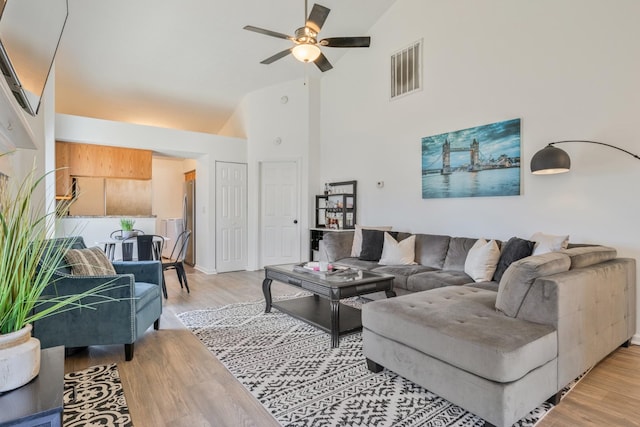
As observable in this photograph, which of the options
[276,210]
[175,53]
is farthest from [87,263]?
[276,210]

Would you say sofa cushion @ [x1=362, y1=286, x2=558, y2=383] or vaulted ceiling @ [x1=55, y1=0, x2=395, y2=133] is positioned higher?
vaulted ceiling @ [x1=55, y1=0, x2=395, y2=133]

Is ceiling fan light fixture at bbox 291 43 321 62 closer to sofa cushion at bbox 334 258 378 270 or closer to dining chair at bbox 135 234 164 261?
sofa cushion at bbox 334 258 378 270

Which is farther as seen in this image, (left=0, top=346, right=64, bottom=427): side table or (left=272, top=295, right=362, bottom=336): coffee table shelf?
(left=272, top=295, right=362, bottom=336): coffee table shelf

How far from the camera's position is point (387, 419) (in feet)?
6.15

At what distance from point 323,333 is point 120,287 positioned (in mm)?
1744

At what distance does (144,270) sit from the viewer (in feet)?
10.9

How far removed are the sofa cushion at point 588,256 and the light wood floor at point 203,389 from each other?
779mm

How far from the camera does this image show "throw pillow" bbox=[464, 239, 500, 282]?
335 centimetres

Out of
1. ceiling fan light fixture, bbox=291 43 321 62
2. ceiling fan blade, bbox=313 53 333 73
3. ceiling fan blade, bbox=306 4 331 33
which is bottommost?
ceiling fan light fixture, bbox=291 43 321 62

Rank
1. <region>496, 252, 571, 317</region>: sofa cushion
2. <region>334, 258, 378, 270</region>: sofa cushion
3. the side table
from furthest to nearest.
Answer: <region>334, 258, 378, 270</region>: sofa cushion → <region>496, 252, 571, 317</region>: sofa cushion → the side table

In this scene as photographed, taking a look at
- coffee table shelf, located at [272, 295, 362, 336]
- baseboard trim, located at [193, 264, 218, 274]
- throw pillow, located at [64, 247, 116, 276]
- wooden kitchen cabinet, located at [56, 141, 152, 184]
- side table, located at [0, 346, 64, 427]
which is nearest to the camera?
side table, located at [0, 346, 64, 427]

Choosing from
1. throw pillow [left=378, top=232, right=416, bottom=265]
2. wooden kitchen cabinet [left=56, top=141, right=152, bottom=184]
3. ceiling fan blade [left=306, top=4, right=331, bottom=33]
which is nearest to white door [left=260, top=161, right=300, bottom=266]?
wooden kitchen cabinet [left=56, top=141, right=152, bottom=184]

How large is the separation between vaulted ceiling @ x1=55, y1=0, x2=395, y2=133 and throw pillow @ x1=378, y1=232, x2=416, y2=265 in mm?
3323

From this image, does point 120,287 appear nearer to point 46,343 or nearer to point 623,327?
point 46,343
